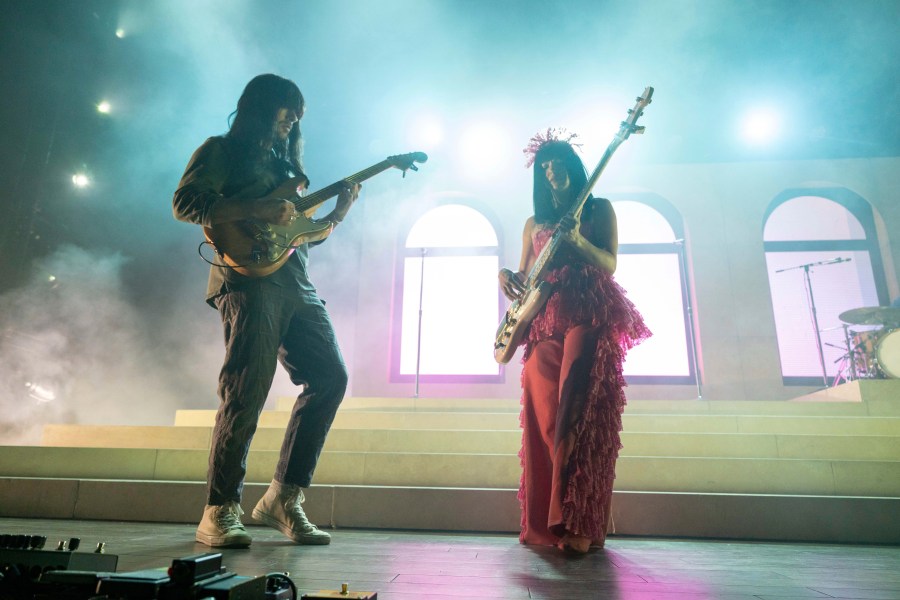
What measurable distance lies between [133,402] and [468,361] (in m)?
3.35

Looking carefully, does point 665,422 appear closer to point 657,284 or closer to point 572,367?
point 572,367

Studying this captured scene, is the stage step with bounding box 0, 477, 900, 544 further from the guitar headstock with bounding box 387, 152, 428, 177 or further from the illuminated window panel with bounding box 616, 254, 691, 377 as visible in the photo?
the illuminated window panel with bounding box 616, 254, 691, 377

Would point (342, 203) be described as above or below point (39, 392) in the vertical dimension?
above

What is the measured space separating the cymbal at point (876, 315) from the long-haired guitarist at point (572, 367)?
3.97 meters

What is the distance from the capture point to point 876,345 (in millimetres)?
4328

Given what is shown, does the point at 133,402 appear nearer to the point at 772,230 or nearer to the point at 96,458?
the point at 96,458

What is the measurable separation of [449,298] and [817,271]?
422 centimetres

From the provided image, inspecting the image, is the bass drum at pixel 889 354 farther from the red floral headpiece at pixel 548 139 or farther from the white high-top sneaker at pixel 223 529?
the white high-top sneaker at pixel 223 529

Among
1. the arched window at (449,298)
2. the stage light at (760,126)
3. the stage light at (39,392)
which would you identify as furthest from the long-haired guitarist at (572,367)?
the stage light at (760,126)

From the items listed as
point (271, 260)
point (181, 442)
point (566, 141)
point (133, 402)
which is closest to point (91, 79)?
point (133, 402)

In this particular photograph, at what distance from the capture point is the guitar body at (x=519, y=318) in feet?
6.38

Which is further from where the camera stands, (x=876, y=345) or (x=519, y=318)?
(x=876, y=345)

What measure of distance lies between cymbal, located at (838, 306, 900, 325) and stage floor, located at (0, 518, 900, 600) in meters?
3.42

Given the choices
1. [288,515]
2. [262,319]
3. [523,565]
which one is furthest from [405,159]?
[523,565]
